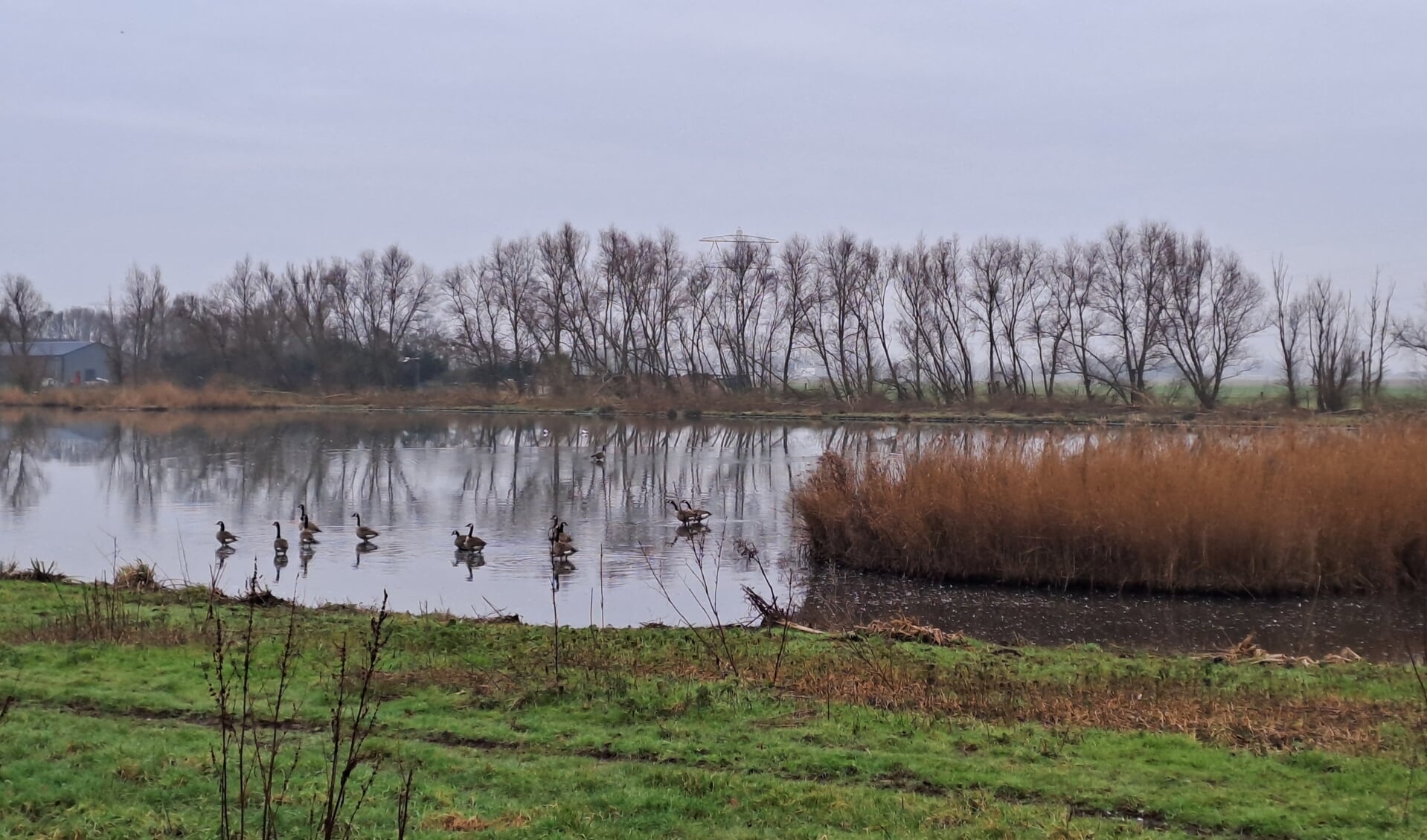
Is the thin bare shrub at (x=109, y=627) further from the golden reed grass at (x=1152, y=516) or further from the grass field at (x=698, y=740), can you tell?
the golden reed grass at (x=1152, y=516)

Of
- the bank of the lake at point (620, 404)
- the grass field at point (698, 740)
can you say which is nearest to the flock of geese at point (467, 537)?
the grass field at point (698, 740)

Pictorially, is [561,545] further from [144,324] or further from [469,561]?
[144,324]

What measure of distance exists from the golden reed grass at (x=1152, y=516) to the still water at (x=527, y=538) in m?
0.65

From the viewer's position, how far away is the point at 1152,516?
666 inches

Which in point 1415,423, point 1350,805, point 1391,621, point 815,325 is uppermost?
point 815,325

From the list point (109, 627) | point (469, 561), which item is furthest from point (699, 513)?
point (109, 627)

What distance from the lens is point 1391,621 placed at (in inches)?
567

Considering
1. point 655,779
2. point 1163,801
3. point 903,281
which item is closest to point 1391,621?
point 1163,801

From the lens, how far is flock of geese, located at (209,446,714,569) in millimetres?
18094

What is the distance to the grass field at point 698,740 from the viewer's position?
208 inches

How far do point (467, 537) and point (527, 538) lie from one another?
2030mm

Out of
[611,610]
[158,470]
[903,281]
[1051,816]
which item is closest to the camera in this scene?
[1051,816]

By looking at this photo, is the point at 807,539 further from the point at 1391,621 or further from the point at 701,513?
the point at 1391,621

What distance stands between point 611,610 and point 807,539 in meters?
5.87
